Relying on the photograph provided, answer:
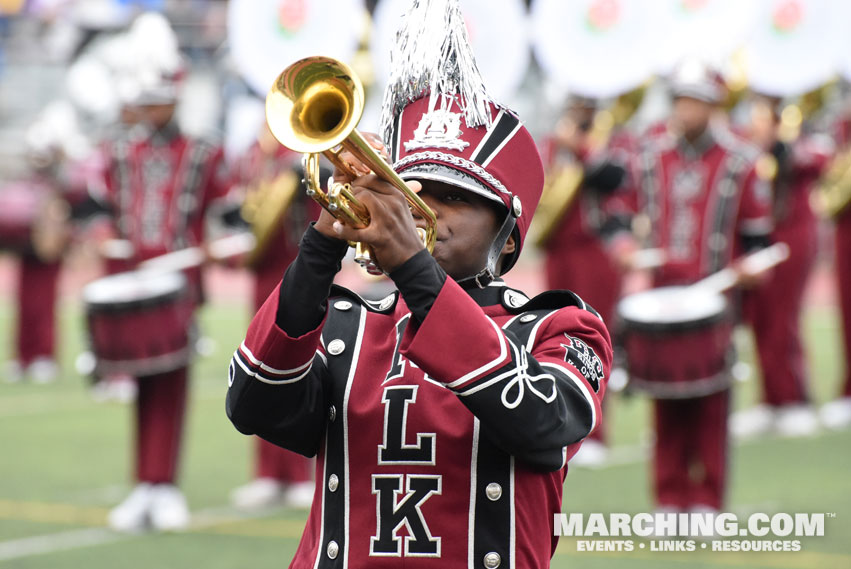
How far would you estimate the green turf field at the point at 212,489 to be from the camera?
5.51 meters

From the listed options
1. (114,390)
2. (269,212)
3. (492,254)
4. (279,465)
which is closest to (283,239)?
(269,212)

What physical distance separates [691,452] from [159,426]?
2235 mm

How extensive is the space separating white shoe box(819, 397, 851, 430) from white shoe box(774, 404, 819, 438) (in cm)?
14

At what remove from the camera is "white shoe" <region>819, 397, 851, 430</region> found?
880 centimetres

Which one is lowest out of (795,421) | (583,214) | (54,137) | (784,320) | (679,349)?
(679,349)

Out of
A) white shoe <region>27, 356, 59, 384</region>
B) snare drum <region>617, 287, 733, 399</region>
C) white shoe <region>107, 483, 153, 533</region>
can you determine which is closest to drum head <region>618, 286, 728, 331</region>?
snare drum <region>617, 287, 733, 399</region>

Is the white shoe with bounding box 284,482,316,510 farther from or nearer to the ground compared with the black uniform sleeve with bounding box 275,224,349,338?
farther from the ground

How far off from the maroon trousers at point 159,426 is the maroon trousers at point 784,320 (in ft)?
13.1

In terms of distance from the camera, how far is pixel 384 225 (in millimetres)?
1982

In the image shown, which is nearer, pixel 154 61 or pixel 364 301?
pixel 364 301

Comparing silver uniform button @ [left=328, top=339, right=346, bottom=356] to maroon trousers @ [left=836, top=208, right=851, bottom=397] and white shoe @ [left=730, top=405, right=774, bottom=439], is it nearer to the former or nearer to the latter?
white shoe @ [left=730, top=405, right=774, bottom=439]

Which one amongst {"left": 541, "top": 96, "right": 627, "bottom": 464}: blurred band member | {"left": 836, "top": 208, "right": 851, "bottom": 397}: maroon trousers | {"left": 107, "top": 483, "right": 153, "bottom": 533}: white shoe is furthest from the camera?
{"left": 836, "top": 208, "right": 851, "bottom": 397}: maroon trousers

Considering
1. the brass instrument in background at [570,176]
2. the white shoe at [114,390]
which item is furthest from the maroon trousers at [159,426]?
the white shoe at [114,390]

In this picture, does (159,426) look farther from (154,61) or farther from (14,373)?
(14,373)
